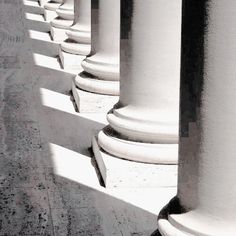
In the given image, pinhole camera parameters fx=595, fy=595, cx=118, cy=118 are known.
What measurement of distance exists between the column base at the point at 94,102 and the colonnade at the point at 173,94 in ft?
1.45

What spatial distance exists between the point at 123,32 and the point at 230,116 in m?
16.4

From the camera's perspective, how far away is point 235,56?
20.8m

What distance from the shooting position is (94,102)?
168 ft

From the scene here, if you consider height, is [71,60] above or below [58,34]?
above

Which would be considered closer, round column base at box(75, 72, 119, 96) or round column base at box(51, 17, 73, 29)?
round column base at box(75, 72, 119, 96)

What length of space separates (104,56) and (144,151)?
16993 mm

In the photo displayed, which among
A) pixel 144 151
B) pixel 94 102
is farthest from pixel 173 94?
pixel 94 102

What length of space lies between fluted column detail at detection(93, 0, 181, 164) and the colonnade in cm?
6

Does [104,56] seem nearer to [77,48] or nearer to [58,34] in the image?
[77,48]

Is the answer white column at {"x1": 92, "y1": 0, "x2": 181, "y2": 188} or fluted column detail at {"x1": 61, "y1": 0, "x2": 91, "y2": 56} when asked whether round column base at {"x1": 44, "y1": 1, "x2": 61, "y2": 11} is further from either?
white column at {"x1": 92, "y1": 0, "x2": 181, "y2": 188}

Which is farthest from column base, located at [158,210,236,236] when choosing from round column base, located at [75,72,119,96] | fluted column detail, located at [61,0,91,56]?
fluted column detail, located at [61,0,91,56]

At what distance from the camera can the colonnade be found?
2152cm

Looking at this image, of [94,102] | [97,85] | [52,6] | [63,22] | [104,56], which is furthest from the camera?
[52,6]

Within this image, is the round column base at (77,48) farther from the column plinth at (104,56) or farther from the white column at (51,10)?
the white column at (51,10)
